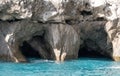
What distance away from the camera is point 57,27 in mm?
21891

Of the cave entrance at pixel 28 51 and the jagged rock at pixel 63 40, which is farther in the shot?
the cave entrance at pixel 28 51

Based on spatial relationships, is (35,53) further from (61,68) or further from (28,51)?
(61,68)

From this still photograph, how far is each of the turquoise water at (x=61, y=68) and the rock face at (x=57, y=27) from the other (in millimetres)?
1143

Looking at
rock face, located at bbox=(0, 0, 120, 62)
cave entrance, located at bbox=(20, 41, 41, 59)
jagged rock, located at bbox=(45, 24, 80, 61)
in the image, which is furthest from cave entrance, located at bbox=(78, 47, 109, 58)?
cave entrance, located at bbox=(20, 41, 41, 59)

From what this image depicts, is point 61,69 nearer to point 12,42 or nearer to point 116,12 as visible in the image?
point 12,42

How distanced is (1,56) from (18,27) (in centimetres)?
189

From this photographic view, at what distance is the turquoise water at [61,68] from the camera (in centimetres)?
1694

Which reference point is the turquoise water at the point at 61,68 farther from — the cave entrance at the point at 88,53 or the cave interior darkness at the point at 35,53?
the cave entrance at the point at 88,53

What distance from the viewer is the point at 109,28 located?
2234cm

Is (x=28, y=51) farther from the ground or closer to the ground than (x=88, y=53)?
farther from the ground

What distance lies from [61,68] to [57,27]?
3.98 meters

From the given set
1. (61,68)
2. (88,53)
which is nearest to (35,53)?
(88,53)

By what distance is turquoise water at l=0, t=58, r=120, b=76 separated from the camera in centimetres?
1694

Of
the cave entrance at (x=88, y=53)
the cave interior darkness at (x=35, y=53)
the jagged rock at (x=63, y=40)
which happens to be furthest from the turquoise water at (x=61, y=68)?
the cave entrance at (x=88, y=53)
